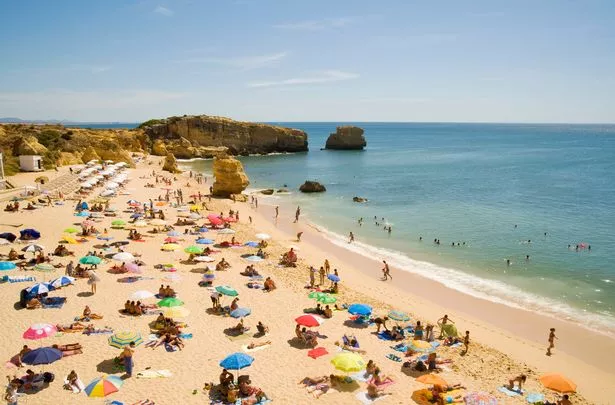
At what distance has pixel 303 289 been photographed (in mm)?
19422

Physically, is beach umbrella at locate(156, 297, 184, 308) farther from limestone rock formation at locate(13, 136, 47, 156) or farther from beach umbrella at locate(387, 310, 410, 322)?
A: limestone rock formation at locate(13, 136, 47, 156)

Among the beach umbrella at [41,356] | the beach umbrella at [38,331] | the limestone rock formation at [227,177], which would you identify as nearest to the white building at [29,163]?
the limestone rock formation at [227,177]

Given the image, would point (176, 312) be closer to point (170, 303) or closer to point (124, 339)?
point (170, 303)

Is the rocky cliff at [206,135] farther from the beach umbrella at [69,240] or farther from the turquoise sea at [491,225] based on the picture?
the beach umbrella at [69,240]

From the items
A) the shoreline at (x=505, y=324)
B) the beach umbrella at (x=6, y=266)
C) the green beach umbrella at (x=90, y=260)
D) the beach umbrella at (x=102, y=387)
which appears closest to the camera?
the beach umbrella at (x=102, y=387)

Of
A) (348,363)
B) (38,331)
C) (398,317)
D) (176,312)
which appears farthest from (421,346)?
(38,331)

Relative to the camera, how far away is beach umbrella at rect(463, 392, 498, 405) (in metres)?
11.0

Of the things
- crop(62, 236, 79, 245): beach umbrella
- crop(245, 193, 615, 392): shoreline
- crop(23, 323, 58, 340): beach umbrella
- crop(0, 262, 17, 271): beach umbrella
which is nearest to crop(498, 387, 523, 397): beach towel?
crop(245, 193, 615, 392): shoreline

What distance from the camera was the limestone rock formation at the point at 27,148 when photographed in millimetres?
44719

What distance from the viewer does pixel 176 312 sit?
14836 mm

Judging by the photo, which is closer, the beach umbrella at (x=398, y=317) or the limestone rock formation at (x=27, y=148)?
the beach umbrella at (x=398, y=317)

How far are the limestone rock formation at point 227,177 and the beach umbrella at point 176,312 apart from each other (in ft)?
90.8

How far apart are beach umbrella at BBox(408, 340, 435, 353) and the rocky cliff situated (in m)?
77.2

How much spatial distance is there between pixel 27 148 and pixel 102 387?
141 ft
